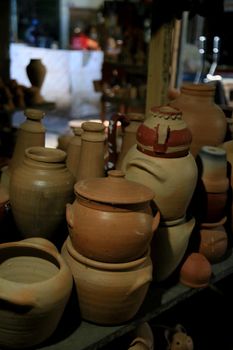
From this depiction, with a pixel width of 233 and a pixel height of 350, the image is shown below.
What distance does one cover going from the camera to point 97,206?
3.96ft

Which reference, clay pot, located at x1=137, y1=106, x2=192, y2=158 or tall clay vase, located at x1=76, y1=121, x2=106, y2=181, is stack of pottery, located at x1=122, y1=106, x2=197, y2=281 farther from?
tall clay vase, located at x1=76, y1=121, x2=106, y2=181

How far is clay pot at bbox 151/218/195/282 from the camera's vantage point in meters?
1.47

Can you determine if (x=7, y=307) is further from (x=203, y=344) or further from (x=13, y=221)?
(x=203, y=344)

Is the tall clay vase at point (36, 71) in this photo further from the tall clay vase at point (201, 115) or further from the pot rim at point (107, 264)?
the pot rim at point (107, 264)

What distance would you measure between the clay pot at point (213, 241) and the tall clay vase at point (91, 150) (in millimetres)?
450

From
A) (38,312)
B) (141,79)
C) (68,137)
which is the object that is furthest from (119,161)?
(141,79)

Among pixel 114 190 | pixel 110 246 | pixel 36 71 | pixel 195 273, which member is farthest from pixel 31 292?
pixel 36 71

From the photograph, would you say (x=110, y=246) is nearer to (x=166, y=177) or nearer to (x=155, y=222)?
(x=155, y=222)

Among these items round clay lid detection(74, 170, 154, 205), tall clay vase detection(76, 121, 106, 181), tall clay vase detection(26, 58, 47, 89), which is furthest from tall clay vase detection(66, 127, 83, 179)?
tall clay vase detection(26, 58, 47, 89)

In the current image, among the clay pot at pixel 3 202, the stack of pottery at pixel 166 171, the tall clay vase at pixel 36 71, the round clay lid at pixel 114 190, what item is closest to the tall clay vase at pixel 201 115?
the stack of pottery at pixel 166 171

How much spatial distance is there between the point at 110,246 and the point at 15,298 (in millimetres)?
279

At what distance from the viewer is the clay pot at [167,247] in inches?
57.9

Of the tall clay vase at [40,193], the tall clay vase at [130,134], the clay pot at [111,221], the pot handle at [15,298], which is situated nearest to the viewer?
the pot handle at [15,298]

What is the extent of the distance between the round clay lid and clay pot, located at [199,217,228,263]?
468 mm
